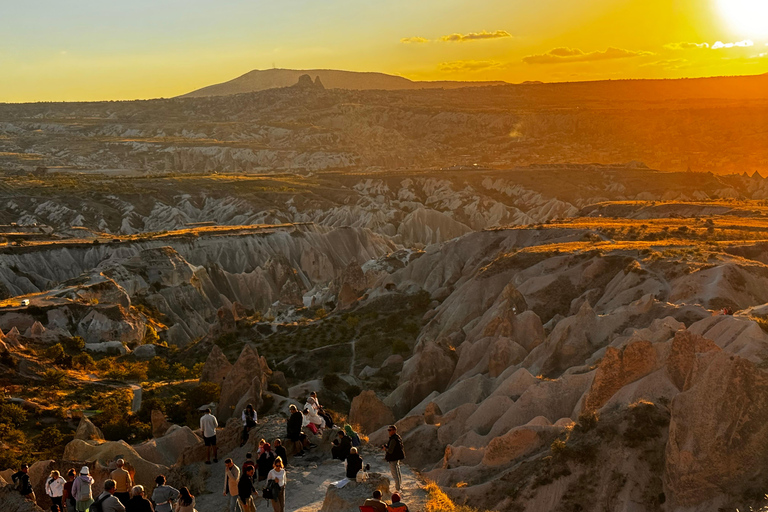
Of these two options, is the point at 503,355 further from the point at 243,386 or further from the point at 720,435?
the point at 720,435

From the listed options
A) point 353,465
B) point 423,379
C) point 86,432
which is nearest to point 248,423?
point 353,465

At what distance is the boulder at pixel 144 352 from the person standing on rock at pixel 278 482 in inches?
1571

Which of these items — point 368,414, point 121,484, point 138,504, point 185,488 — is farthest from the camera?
point 368,414

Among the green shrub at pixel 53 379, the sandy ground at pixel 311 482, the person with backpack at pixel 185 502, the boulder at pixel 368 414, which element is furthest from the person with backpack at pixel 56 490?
the green shrub at pixel 53 379

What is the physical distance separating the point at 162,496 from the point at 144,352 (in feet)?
135

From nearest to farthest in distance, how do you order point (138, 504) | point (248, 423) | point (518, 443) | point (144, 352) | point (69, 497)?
point (138, 504) → point (69, 497) → point (518, 443) → point (248, 423) → point (144, 352)

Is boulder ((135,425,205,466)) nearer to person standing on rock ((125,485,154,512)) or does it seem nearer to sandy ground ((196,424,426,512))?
sandy ground ((196,424,426,512))

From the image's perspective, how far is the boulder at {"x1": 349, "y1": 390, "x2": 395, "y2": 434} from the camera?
3612 centimetres

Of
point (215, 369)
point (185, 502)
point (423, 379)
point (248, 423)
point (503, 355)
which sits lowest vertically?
point (423, 379)

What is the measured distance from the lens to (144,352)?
5622 cm

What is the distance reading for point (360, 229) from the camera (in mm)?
117625

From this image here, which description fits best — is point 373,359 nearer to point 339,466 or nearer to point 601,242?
point 601,242

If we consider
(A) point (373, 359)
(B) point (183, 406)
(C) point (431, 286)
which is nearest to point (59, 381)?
(B) point (183, 406)

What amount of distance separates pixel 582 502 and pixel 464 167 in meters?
163
